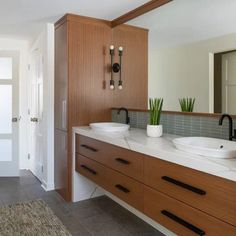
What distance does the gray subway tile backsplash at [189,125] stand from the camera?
76.7 inches

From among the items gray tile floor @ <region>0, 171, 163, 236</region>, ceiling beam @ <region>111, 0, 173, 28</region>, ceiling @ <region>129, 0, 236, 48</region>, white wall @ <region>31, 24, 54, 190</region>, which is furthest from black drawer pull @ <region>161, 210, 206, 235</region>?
white wall @ <region>31, 24, 54, 190</region>

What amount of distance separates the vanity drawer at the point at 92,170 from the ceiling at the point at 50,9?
1514mm

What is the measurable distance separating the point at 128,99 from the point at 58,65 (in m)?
0.93

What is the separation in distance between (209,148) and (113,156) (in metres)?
0.89

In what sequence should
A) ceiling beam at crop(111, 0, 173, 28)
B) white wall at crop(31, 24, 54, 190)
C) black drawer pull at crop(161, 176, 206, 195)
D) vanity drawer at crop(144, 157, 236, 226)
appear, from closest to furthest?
vanity drawer at crop(144, 157, 236, 226) → black drawer pull at crop(161, 176, 206, 195) → ceiling beam at crop(111, 0, 173, 28) → white wall at crop(31, 24, 54, 190)

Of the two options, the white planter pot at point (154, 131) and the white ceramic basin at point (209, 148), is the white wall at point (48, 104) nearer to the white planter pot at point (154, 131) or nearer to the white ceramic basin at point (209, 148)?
the white planter pot at point (154, 131)

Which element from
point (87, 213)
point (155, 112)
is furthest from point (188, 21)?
point (87, 213)

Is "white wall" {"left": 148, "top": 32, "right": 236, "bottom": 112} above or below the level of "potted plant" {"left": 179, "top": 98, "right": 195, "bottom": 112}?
above

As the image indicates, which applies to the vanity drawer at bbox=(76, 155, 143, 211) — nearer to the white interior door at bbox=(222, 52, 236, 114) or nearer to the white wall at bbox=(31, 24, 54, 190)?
the white wall at bbox=(31, 24, 54, 190)

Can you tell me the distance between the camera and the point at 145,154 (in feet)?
5.83

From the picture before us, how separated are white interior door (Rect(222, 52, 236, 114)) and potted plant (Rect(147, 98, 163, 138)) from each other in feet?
1.80

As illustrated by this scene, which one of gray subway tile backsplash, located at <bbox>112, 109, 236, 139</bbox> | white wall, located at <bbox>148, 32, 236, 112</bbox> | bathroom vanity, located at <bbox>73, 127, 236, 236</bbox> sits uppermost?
white wall, located at <bbox>148, 32, 236, 112</bbox>

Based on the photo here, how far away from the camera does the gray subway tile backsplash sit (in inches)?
76.7

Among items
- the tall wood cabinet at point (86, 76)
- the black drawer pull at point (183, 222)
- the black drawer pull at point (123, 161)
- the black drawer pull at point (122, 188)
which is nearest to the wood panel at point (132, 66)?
the tall wood cabinet at point (86, 76)
